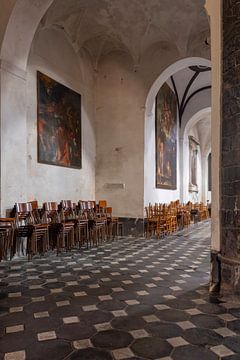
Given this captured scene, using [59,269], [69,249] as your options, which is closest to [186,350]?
[59,269]

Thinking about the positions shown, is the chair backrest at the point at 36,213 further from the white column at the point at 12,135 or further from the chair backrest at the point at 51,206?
the white column at the point at 12,135

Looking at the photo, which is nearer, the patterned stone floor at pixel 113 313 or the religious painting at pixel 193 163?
the patterned stone floor at pixel 113 313

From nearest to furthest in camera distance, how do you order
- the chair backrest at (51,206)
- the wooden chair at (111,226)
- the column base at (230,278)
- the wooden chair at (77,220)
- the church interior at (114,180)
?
the church interior at (114,180)
the column base at (230,278)
the wooden chair at (77,220)
the chair backrest at (51,206)
the wooden chair at (111,226)

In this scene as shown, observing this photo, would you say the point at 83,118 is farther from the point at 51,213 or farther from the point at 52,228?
the point at 52,228

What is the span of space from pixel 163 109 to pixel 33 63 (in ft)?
22.0

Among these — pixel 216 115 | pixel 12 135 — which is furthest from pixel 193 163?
pixel 216 115

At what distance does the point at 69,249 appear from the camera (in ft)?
25.8

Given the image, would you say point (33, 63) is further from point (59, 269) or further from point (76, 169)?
point (59, 269)

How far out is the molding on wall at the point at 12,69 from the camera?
22.9 ft

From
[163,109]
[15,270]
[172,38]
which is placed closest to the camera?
[15,270]

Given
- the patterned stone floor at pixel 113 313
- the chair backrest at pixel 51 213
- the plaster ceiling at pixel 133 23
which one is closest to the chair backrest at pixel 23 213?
the chair backrest at pixel 51 213

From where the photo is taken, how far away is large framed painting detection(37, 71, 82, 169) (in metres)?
8.98

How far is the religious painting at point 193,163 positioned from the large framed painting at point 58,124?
1092cm

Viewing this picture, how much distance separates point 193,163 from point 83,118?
12095 mm
